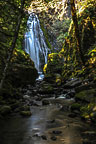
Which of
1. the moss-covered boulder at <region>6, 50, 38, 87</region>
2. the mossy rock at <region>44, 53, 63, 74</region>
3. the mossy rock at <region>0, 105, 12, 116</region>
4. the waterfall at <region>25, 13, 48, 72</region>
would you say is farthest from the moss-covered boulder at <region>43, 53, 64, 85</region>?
the mossy rock at <region>0, 105, 12, 116</region>

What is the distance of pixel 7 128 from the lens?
4699 mm

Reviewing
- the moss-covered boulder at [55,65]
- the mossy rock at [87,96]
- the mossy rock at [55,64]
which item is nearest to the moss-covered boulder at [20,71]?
the moss-covered boulder at [55,65]

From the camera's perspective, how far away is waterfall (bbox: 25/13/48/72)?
21250mm

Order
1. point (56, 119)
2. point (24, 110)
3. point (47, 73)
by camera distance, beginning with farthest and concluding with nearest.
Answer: point (47, 73)
point (24, 110)
point (56, 119)

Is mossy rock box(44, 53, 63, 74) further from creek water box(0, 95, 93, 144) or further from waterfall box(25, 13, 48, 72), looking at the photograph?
creek water box(0, 95, 93, 144)

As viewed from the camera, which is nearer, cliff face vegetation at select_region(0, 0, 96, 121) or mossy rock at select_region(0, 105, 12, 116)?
mossy rock at select_region(0, 105, 12, 116)

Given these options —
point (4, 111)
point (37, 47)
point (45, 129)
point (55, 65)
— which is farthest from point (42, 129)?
point (37, 47)

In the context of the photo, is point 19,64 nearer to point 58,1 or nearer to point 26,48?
point 58,1

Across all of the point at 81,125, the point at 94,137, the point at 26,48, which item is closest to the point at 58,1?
the point at 81,125

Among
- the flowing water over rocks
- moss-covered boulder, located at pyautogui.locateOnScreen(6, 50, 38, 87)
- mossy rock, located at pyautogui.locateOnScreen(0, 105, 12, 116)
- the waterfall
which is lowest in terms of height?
the flowing water over rocks

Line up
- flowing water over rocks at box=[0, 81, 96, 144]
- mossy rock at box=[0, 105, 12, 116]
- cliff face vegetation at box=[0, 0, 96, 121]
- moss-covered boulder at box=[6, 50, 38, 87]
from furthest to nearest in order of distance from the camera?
moss-covered boulder at box=[6, 50, 38, 87] → cliff face vegetation at box=[0, 0, 96, 121] → mossy rock at box=[0, 105, 12, 116] → flowing water over rocks at box=[0, 81, 96, 144]

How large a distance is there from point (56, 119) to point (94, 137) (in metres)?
2.03

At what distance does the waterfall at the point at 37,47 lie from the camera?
21250mm

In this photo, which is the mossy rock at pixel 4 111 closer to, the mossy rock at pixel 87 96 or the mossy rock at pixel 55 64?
the mossy rock at pixel 87 96
